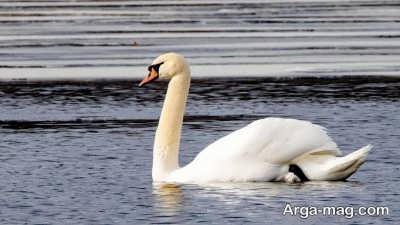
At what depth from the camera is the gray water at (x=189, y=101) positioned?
950cm

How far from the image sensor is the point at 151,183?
10.6 m

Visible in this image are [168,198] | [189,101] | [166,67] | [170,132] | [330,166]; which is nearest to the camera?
[168,198]

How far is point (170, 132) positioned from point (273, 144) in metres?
0.97

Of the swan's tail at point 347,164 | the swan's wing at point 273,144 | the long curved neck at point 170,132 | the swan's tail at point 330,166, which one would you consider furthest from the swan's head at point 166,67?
the swan's tail at point 347,164

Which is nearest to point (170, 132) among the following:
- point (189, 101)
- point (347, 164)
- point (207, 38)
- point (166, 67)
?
point (166, 67)

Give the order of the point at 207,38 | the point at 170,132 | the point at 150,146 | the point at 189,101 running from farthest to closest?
1. the point at 207,38
2. the point at 189,101
3. the point at 150,146
4. the point at 170,132

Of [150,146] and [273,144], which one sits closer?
[273,144]

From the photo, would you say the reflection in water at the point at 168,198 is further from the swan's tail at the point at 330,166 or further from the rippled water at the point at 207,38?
the rippled water at the point at 207,38

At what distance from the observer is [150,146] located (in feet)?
42.7

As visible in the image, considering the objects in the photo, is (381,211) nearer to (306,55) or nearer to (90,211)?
(90,211)

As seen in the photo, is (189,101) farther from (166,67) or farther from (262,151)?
(262,151)

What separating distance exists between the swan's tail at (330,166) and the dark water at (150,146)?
0.12 meters

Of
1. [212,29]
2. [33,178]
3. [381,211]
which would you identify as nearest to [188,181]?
[33,178]

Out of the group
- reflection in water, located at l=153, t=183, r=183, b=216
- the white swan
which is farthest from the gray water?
the white swan
